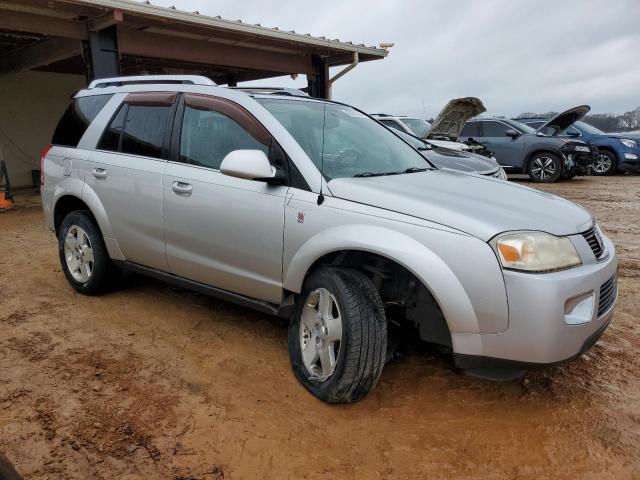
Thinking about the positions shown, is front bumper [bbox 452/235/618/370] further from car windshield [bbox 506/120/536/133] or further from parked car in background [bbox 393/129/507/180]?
car windshield [bbox 506/120/536/133]

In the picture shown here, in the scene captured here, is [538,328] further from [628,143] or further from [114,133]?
[628,143]

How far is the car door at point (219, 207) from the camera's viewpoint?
3107 millimetres

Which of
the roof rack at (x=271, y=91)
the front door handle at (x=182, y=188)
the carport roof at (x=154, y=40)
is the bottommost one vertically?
the front door handle at (x=182, y=188)

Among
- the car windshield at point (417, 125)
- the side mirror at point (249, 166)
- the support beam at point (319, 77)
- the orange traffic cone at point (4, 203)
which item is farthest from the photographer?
the support beam at point (319, 77)

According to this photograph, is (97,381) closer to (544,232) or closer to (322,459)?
(322,459)

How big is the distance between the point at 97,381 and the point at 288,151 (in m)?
1.77

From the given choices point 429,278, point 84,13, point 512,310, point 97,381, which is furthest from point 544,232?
point 84,13

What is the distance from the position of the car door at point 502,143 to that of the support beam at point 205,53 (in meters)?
4.98

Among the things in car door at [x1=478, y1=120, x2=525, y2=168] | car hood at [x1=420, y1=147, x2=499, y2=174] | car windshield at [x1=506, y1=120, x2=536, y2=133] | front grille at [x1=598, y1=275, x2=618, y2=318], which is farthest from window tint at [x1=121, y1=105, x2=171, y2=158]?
car windshield at [x1=506, y1=120, x2=536, y2=133]

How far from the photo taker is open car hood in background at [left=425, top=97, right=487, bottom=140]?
10961 millimetres

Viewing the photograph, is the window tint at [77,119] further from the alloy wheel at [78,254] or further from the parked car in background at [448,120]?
the parked car in background at [448,120]

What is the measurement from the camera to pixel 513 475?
2.26m

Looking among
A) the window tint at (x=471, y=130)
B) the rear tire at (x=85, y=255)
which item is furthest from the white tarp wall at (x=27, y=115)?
the window tint at (x=471, y=130)

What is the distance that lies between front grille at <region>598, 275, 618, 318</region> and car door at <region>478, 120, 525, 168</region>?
434 inches
